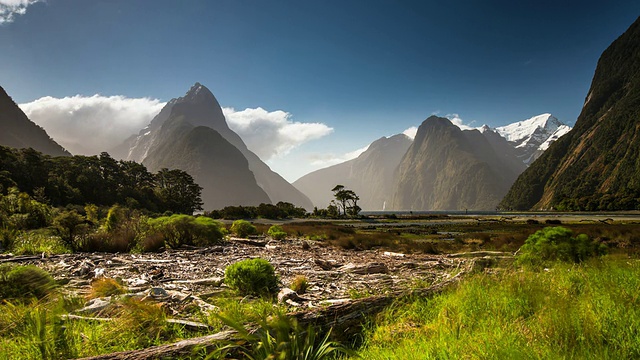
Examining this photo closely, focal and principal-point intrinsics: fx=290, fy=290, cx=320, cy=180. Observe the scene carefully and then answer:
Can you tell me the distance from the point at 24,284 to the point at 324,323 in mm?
5284

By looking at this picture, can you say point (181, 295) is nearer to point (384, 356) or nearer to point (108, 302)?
point (108, 302)

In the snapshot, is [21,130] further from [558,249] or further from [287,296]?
[558,249]

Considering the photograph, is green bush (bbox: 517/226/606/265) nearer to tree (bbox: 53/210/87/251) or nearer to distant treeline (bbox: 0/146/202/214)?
tree (bbox: 53/210/87/251)

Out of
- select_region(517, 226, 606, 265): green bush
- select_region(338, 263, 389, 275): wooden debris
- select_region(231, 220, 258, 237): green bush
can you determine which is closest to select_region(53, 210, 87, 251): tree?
select_region(231, 220, 258, 237): green bush

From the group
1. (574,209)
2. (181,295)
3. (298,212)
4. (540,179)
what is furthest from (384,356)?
(540,179)

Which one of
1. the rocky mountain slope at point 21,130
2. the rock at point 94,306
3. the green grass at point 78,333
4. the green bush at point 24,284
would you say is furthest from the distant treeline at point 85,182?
the rocky mountain slope at point 21,130

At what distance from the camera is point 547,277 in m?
5.69

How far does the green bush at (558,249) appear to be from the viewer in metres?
7.93

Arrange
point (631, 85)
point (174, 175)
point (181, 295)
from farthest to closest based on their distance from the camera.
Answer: point (631, 85), point (174, 175), point (181, 295)

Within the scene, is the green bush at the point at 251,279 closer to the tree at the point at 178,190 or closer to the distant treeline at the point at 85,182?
the distant treeline at the point at 85,182

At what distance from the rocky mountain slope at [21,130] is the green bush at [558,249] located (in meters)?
197

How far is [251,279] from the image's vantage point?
582 centimetres

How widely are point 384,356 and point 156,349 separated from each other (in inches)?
82.9

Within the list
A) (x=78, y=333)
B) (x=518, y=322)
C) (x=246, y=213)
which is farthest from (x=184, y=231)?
(x=246, y=213)
